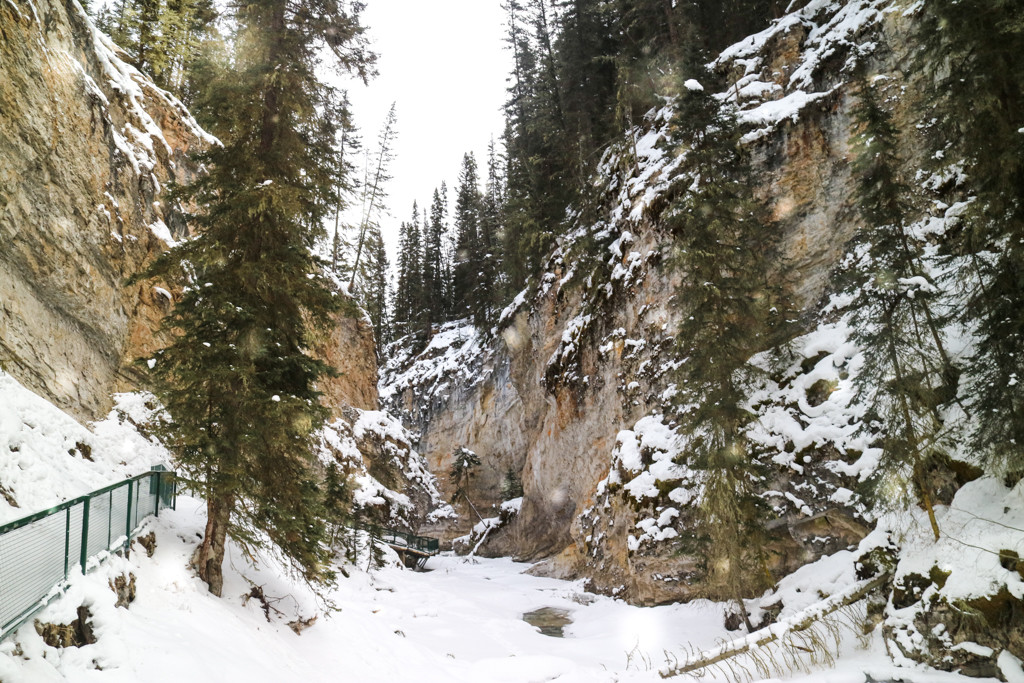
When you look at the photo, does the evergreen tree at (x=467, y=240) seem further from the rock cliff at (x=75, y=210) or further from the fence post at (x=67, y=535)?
the fence post at (x=67, y=535)

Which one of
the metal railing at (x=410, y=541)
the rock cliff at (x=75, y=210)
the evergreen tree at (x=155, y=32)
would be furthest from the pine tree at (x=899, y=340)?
the evergreen tree at (x=155, y=32)

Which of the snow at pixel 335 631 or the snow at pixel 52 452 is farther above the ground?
the snow at pixel 52 452

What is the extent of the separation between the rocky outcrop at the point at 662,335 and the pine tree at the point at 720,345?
38.8 inches

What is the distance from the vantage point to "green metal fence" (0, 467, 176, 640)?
15.1 feet

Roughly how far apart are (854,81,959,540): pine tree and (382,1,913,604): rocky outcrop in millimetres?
2054

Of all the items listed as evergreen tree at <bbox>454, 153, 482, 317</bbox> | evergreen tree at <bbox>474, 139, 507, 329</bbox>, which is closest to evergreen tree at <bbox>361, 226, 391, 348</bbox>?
evergreen tree at <bbox>454, 153, 482, 317</bbox>

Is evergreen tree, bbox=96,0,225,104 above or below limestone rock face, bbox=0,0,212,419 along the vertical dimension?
above

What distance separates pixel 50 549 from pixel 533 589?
18.7m

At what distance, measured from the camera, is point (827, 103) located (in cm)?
1820

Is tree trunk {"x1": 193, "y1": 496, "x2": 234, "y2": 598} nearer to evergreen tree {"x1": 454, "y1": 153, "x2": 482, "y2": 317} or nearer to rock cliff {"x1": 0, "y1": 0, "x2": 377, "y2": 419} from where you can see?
rock cliff {"x1": 0, "y1": 0, "x2": 377, "y2": 419}

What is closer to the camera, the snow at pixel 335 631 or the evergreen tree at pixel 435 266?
the snow at pixel 335 631

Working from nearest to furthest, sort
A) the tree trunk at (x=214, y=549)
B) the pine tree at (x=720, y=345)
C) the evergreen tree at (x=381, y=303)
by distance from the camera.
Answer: the tree trunk at (x=214, y=549) → the pine tree at (x=720, y=345) → the evergreen tree at (x=381, y=303)

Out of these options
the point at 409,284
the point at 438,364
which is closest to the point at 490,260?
the point at 438,364

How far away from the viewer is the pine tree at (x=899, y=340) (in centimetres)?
972
